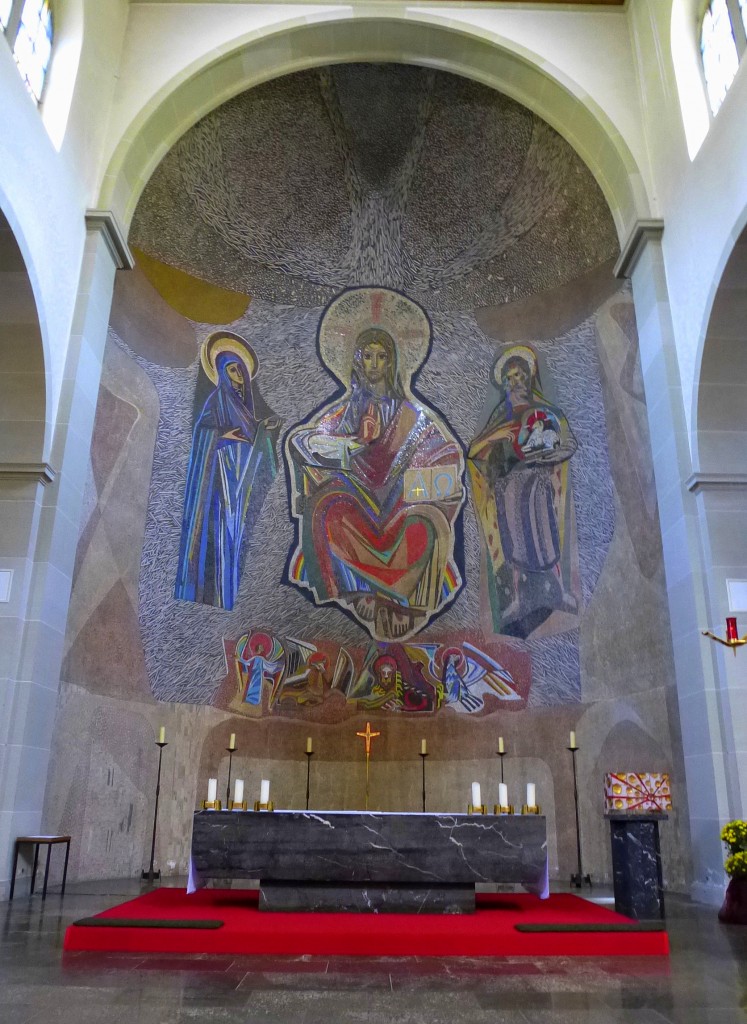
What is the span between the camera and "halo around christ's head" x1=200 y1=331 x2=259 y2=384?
11703 millimetres

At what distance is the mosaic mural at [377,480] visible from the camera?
38.7 feet

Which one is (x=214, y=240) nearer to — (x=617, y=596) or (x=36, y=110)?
(x=36, y=110)

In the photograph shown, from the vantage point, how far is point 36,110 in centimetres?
822

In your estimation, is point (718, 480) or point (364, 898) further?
point (718, 480)

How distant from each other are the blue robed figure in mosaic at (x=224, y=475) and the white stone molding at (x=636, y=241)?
204 inches

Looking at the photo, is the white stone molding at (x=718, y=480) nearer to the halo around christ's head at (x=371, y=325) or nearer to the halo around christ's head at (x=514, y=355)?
the halo around christ's head at (x=514, y=355)

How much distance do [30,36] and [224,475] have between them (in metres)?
5.56

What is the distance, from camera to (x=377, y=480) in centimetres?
1227

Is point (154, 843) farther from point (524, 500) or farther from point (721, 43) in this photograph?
point (721, 43)

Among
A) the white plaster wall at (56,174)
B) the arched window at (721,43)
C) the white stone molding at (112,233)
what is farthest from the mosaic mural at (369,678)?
the arched window at (721,43)

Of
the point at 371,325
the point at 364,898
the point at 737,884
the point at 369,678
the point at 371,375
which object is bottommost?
the point at 364,898

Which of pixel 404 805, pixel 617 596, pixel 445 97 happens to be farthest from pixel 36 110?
pixel 404 805

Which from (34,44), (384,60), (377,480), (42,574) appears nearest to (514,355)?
(377,480)

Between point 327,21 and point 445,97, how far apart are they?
6.45 ft
